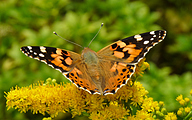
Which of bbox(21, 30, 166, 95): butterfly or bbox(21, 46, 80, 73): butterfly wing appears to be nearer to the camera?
bbox(21, 30, 166, 95): butterfly

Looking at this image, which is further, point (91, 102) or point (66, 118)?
point (66, 118)

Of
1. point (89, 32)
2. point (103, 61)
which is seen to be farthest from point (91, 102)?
Answer: point (89, 32)

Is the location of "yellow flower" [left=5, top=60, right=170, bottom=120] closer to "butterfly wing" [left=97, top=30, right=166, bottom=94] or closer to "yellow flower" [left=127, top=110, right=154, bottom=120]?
"yellow flower" [left=127, top=110, right=154, bottom=120]

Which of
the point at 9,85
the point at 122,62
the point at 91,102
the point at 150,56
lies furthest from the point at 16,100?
the point at 150,56

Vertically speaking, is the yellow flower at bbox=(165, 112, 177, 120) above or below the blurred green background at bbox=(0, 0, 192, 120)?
below

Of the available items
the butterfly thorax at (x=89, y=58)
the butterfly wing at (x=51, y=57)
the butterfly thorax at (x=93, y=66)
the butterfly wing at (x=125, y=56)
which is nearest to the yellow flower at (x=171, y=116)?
the butterfly wing at (x=125, y=56)

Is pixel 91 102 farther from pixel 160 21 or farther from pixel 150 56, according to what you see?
pixel 160 21

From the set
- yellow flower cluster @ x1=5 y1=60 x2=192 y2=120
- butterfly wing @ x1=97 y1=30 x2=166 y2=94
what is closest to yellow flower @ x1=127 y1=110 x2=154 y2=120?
yellow flower cluster @ x1=5 y1=60 x2=192 y2=120
